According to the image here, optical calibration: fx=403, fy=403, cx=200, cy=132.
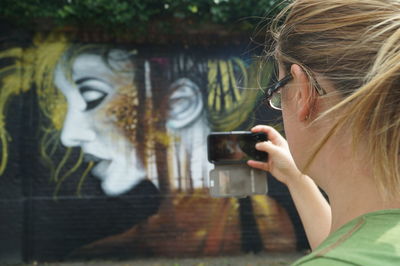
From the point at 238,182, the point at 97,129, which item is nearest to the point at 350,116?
the point at 238,182

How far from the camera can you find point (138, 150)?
538cm

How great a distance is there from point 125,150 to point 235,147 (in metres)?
3.54

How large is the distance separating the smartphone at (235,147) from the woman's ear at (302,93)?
892mm

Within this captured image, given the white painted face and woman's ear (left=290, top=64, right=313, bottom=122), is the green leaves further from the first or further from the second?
woman's ear (left=290, top=64, right=313, bottom=122)

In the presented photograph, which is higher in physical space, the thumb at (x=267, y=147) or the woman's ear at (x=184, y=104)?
the woman's ear at (x=184, y=104)

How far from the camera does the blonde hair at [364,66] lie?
2.77 feet

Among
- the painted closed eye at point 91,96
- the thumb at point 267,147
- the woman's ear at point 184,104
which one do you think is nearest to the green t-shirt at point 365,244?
the thumb at point 267,147

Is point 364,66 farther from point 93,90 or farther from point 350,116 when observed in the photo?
point 93,90

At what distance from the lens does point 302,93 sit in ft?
3.29

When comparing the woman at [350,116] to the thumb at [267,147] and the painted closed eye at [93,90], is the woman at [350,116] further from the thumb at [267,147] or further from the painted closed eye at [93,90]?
the painted closed eye at [93,90]

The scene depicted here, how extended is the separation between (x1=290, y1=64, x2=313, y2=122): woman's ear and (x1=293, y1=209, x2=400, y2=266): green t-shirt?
0.30 meters

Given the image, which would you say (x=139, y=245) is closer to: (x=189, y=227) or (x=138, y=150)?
(x=189, y=227)

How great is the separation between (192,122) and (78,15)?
2002 millimetres

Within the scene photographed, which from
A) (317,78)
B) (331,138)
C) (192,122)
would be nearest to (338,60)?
(317,78)
